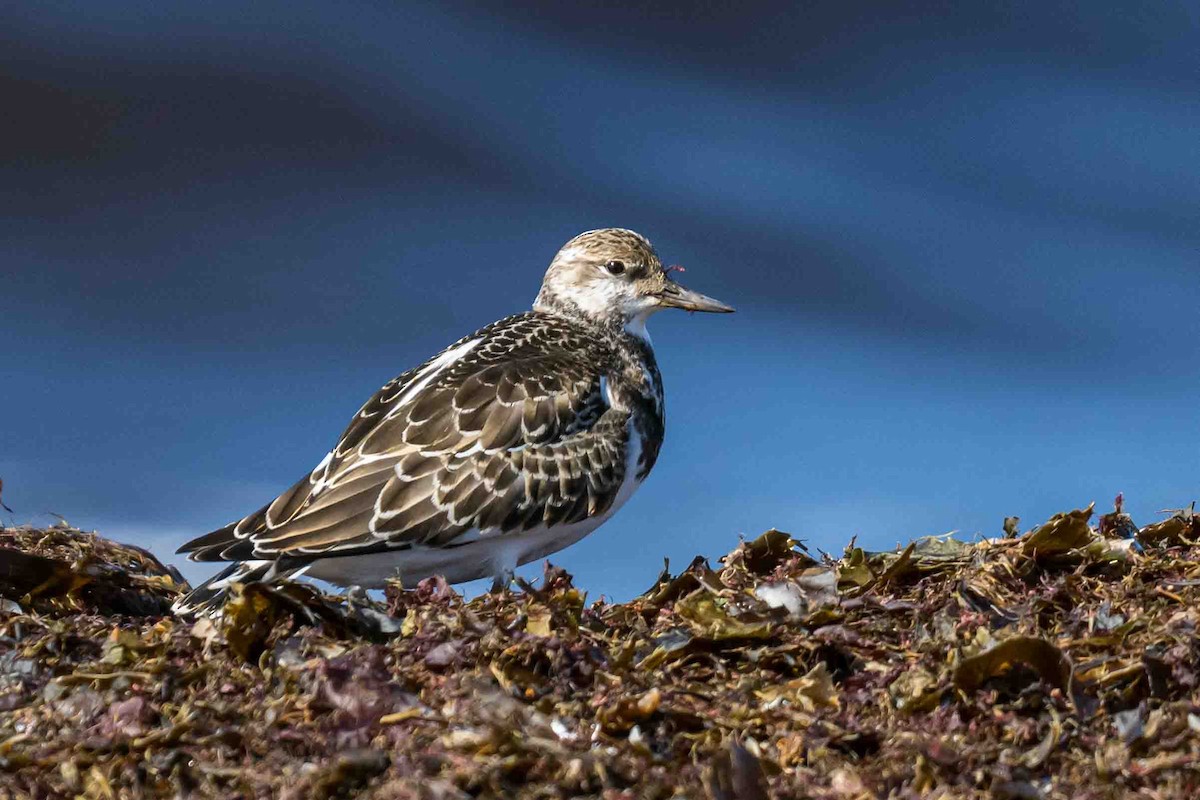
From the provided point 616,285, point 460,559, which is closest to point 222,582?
point 460,559

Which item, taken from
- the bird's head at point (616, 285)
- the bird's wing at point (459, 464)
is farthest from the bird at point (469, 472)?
the bird's head at point (616, 285)

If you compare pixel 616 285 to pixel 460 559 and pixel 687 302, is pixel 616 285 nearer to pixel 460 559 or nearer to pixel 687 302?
pixel 687 302

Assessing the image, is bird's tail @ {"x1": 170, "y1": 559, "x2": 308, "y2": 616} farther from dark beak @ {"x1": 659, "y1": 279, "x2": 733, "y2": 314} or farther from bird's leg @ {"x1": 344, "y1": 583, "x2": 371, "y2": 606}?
dark beak @ {"x1": 659, "y1": 279, "x2": 733, "y2": 314}

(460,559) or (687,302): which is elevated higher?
(687,302)

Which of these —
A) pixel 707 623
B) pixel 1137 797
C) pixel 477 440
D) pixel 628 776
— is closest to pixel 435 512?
pixel 477 440

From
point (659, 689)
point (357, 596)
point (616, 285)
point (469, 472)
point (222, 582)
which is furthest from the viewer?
point (616, 285)

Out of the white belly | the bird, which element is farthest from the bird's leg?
the white belly

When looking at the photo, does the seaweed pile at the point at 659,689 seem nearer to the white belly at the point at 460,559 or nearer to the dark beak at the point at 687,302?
the white belly at the point at 460,559

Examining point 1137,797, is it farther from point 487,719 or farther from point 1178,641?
point 487,719

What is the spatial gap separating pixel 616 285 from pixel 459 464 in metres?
2.38

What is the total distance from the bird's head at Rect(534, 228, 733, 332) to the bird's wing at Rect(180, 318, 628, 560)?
895 mm

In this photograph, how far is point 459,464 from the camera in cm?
820

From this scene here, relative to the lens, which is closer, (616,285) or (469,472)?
(469,472)

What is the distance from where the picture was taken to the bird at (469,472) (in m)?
7.87
